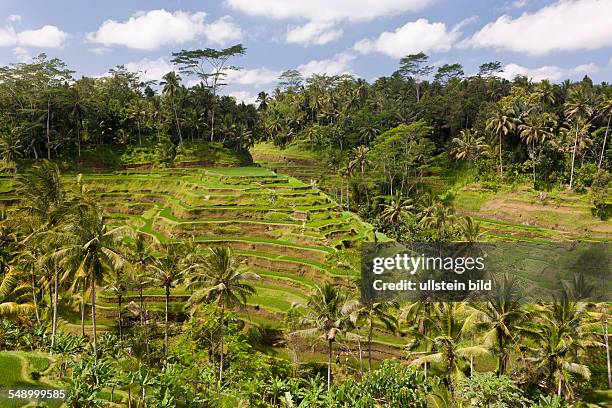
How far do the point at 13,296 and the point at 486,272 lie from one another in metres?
33.9

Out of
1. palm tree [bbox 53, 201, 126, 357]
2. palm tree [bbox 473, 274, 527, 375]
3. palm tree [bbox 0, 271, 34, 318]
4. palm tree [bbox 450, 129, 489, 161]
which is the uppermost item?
palm tree [bbox 450, 129, 489, 161]

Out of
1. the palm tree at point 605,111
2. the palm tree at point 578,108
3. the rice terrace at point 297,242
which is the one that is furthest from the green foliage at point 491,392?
the palm tree at point 605,111

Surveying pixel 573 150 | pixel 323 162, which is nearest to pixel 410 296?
pixel 573 150

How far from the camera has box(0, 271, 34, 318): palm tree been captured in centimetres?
2588

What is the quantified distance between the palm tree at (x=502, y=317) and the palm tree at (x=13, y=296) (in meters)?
27.2

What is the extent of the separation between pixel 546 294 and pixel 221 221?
31431 mm

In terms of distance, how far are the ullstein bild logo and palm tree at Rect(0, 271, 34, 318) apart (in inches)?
861

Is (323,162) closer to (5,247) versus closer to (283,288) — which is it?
(283,288)

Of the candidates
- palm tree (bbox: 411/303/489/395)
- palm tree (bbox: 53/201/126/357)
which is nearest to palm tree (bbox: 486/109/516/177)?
palm tree (bbox: 411/303/489/395)

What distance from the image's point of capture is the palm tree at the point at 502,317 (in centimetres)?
1870

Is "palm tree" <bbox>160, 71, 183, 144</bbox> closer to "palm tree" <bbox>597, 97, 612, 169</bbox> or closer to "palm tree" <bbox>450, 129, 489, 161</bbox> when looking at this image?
"palm tree" <bbox>450, 129, 489, 161</bbox>

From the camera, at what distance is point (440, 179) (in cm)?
7012

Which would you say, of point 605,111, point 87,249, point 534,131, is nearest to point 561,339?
point 87,249

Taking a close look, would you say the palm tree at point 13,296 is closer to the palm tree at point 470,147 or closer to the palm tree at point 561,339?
the palm tree at point 561,339
